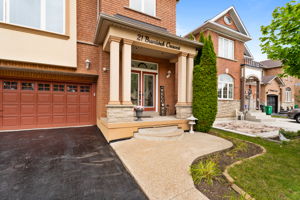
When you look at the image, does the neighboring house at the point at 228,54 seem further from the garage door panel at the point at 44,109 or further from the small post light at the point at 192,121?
the garage door panel at the point at 44,109

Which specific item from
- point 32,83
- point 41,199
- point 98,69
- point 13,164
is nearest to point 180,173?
point 41,199

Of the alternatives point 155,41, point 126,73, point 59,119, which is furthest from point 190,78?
point 59,119

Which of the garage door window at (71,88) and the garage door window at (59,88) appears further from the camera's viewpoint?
the garage door window at (71,88)

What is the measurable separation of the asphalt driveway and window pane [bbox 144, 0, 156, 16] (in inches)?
280

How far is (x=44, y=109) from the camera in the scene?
6000 mm

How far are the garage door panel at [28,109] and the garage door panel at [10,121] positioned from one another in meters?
0.36

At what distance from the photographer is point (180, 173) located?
261 cm

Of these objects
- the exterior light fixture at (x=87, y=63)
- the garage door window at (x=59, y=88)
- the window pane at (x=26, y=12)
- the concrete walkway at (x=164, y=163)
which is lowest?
the concrete walkway at (x=164, y=163)

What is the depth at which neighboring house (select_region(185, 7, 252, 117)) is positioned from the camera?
373 inches

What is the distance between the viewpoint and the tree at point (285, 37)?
11.9 feet

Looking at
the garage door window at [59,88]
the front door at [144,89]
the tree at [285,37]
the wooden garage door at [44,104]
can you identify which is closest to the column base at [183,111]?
the front door at [144,89]

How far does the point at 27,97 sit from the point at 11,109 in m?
0.77

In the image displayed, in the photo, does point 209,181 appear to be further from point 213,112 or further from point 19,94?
point 19,94

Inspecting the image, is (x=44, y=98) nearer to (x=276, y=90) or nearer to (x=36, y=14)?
(x=36, y=14)
